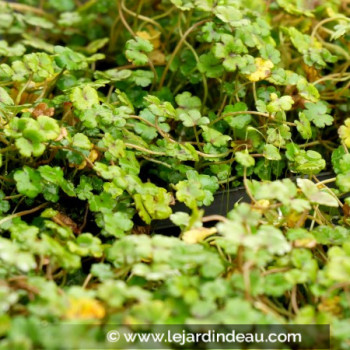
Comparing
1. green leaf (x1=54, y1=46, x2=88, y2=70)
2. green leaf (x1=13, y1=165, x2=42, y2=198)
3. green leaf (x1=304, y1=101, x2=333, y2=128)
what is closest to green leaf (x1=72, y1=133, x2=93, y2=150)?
green leaf (x1=13, y1=165, x2=42, y2=198)

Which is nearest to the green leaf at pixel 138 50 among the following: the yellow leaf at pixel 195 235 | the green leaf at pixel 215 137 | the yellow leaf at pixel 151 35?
the yellow leaf at pixel 151 35

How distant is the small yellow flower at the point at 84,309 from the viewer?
98 centimetres

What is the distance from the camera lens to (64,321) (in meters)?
0.97

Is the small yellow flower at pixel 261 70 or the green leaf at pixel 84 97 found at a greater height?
the small yellow flower at pixel 261 70

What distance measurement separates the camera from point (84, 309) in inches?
38.8

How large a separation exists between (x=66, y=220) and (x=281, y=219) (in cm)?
56

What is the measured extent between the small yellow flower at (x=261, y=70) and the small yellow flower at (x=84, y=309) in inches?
36.6

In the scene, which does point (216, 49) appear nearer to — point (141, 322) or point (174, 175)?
point (174, 175)

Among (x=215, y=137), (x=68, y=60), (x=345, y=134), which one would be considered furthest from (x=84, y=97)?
(x=345, y=134)

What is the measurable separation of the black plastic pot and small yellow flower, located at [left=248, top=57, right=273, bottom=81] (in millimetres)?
341

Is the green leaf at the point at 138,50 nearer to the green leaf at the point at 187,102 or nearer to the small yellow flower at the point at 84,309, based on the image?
the green leaf at the point at 187,102

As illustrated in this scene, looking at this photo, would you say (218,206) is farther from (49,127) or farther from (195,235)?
(49,127)

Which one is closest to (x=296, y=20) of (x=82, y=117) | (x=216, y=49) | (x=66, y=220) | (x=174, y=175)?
(x=216, y=49)

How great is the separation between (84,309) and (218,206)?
2.28 feet
